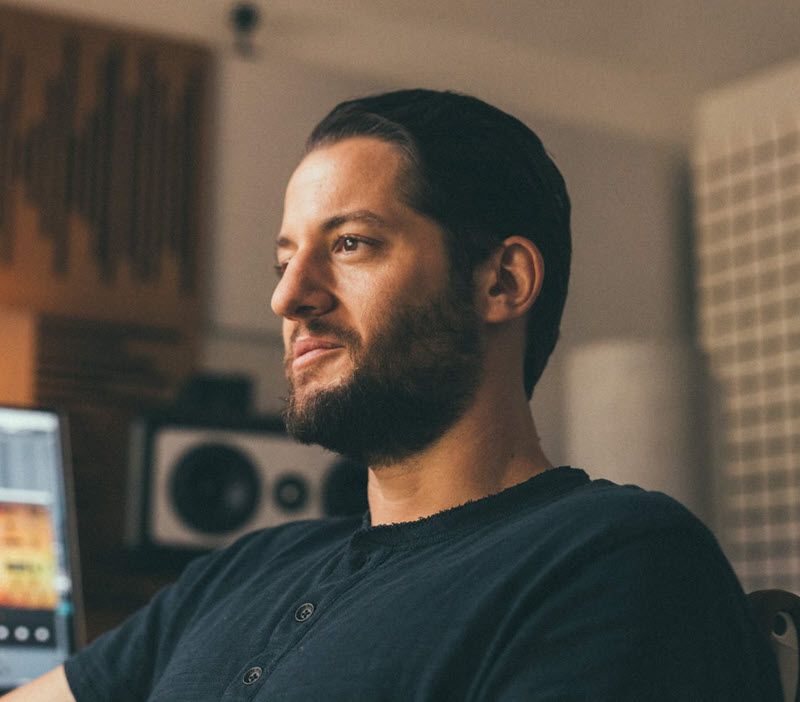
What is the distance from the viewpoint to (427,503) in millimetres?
1247

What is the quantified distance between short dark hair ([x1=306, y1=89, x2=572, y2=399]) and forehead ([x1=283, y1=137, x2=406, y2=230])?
14 millimetres

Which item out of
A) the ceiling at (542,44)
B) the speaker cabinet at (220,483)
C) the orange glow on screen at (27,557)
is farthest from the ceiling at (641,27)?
the orange glow on screen at (27,557)

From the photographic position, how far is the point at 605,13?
336cm

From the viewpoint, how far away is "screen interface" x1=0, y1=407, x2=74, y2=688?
1.96 m

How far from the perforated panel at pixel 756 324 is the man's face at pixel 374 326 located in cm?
215

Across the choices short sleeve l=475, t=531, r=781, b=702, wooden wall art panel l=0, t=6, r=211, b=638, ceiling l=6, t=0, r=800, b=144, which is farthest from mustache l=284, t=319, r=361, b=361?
ceiling l=6, t=0, r=800, b=144

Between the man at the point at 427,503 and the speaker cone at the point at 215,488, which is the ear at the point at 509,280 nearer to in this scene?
the man at the point at 427,503

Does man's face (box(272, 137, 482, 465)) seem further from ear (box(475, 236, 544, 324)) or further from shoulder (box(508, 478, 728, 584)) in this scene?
shoulder (box(508, 478, 728, 584))

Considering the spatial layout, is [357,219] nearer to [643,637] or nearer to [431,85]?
[643,637]

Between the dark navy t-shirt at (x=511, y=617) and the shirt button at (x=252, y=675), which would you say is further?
the shirt button at (x=252, y=675)

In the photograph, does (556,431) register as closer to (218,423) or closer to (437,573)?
(218,423)

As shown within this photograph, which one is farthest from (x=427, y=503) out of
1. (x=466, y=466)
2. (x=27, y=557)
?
(x=27, y=557)

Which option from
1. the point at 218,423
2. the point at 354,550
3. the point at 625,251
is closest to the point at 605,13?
the point at 625,251

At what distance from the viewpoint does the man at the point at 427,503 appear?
969mm
